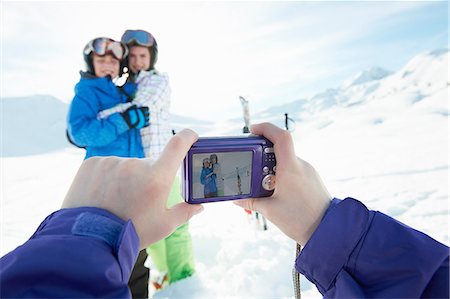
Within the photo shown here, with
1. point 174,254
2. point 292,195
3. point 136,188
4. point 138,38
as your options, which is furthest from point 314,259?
point 138,38

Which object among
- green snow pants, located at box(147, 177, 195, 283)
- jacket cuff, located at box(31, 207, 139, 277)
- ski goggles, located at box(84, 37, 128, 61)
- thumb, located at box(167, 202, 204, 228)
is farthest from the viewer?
green snow pants, located at box(147, 177, 195, 283)

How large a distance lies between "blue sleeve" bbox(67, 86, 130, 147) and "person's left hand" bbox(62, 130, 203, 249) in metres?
1.13

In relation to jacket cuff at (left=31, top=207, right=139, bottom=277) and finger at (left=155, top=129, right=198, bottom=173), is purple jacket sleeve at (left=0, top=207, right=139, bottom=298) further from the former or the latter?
finger at (left=155, top=129, right=198, bottom=173)

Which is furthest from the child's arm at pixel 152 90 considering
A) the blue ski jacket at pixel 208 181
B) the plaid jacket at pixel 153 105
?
the blue ski jacket at pixel 208 181

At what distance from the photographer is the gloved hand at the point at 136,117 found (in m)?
1.88

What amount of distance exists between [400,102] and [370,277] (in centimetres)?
1443

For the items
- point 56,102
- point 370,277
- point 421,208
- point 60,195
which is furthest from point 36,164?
point 56,102

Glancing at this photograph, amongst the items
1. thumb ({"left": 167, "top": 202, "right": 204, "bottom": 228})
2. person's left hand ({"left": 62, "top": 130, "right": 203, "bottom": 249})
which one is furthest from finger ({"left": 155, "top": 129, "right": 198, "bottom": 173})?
thumb ({"left": 167, "top": 202, "right": 204, "bottom": 228})

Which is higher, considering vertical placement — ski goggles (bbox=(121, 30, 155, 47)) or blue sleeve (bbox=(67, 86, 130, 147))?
ski goggles (bbox=(121, 30, 155, 47))

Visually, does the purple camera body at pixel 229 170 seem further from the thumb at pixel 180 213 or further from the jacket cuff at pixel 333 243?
the jacket cuff at pixel 333 243

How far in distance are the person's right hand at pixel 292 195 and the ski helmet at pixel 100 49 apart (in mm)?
1463

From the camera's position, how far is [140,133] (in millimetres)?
2047

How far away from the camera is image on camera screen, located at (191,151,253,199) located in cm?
91

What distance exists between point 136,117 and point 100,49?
513mm
